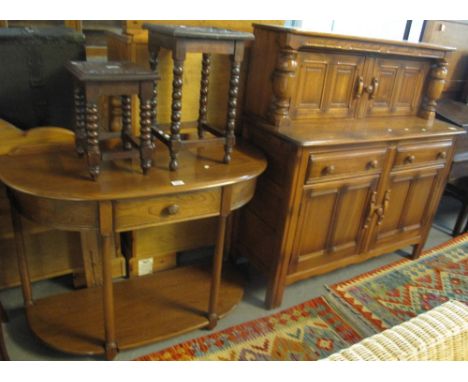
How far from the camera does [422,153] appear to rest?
89.7 inches

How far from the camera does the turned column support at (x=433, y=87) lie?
2.40 m

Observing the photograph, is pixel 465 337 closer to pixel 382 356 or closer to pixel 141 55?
pixel 382 356

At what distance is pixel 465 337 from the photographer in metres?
1.02

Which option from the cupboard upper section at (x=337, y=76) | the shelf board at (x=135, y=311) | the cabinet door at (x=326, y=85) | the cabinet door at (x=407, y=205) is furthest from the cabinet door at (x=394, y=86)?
the shelf board at (x=135, y=311)

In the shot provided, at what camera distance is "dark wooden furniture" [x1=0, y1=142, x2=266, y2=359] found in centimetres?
142

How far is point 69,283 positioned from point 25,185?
957 millimetres

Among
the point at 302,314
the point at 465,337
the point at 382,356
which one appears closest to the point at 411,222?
the point at 302,314

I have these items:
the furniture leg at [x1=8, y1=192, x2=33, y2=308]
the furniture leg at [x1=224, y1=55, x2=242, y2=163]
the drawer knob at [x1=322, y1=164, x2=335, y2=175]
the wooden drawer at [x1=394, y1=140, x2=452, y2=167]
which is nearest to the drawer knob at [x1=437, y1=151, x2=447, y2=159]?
the wooden drawer at [x1=394, y1=140, x2=452, y2=167]

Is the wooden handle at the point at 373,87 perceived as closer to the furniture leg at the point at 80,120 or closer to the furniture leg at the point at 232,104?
the furniture leg at the point at 232,104

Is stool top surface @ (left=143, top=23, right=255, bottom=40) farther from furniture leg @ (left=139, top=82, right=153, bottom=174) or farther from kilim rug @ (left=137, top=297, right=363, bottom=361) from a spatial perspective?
kilim rug @ (left=137, top=297, right=363, bottom=361)

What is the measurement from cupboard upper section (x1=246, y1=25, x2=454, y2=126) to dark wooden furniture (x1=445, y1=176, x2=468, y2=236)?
83cm

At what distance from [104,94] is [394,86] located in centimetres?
169

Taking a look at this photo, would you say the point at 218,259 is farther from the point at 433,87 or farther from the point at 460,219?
the point at 460,219

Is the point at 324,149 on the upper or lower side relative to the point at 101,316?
upper
